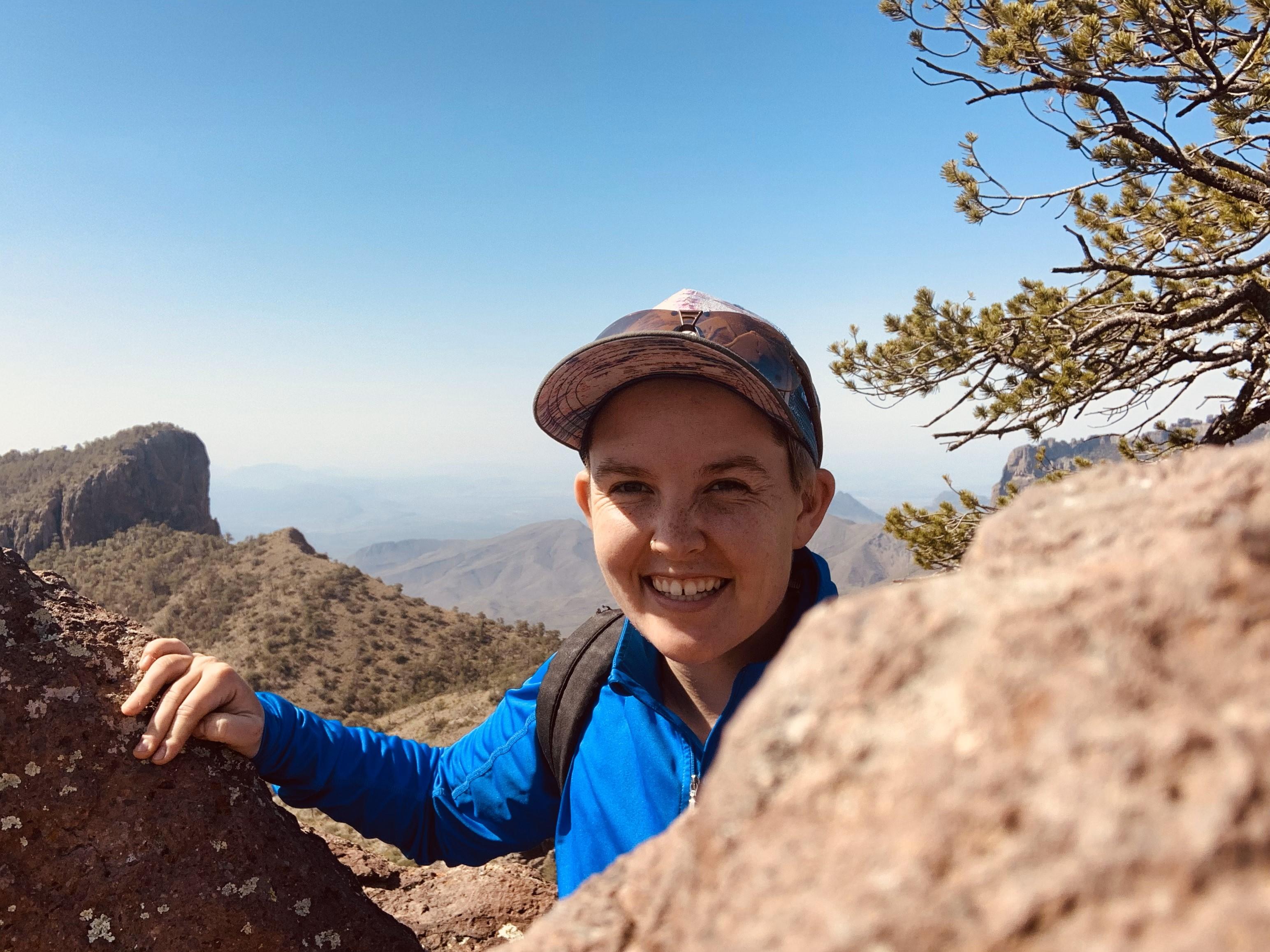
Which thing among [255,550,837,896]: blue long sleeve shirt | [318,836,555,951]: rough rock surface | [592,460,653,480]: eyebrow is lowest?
[318,836,555,951]: rough rock surface

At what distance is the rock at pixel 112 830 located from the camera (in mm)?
2098

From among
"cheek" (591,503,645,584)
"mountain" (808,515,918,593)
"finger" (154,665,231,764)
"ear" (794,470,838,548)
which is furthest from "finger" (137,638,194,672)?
"mountain" (808,515,918,593)

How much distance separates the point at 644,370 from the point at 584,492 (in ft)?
2.44

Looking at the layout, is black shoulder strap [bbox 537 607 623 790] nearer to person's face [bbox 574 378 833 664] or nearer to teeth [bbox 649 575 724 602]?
person's face [bbox 574 378 833 664]

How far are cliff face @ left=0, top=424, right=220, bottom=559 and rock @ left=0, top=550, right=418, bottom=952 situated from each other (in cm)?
6143

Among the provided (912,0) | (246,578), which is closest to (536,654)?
(246,578)

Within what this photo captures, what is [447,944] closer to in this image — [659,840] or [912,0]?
[659,840]

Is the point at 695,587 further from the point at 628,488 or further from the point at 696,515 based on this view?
the point at 628,488

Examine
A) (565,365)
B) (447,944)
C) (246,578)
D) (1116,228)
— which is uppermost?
(246,578)

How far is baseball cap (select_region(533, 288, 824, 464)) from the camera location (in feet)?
7.20

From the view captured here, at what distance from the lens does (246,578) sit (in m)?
38.6

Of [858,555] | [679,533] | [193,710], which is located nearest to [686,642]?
[679,533]

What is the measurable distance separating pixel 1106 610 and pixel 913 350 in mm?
7197

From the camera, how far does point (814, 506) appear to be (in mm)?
2619
